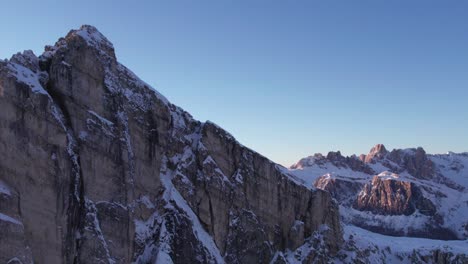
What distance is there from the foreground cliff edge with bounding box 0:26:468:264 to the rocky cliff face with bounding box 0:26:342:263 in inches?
5.7

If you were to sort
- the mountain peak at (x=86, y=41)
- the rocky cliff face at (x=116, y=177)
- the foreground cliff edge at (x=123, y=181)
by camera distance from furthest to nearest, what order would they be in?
the mountain peak at (x=86, y=41) → the foreground cliff edge at (x=123, y=181) → the rocky cliff face at (x=116, y=177)

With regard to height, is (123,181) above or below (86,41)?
below

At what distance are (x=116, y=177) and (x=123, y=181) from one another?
1.28 meters

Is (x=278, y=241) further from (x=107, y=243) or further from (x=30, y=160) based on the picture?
(x=30, y=160)

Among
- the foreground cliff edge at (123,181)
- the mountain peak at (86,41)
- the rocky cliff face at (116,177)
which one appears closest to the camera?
the rocky cliff face at (116,177)

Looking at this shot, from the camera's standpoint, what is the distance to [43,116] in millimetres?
70500

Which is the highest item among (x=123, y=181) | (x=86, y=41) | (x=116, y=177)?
(x=86, y=41)

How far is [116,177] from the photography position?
80062mm

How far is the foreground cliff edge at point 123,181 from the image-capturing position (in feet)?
224

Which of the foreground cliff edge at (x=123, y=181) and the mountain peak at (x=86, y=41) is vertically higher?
the mountain peak at (x=86, y=41)

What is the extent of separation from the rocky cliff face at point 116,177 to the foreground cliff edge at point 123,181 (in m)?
0.15

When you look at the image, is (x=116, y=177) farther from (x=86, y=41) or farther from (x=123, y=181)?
(x=86, y=41)

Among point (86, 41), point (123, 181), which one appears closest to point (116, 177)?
point (123, 181)

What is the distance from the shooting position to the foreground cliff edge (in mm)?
68250
